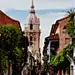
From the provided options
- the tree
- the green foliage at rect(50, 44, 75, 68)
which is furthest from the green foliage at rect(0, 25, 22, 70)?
the green foliage at rect(50, 44, 75, 68)

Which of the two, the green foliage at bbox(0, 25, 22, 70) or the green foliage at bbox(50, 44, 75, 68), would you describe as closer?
the green foliage at bbox(0, 25, 22, 70)

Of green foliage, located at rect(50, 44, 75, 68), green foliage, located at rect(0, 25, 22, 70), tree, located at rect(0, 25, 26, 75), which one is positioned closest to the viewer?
tree, located at rect(0, 25, 26, 75)

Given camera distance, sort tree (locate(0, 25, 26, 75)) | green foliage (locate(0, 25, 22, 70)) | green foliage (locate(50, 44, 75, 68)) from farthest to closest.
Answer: green foliage (locate(50, 44, 75, 68)) < green foliage (locate(0, 25, 22, 70)) < tree (locate(0, 25, 26, 75))

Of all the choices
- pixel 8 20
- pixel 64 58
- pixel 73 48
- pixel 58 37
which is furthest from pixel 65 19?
pixel 73 48

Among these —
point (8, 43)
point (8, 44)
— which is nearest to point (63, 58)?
Answer: point (8, 44)

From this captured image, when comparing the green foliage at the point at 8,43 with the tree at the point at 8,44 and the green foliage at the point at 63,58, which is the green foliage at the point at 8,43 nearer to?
the tree at the point at 8,44

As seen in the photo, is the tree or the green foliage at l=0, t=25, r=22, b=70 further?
the green foliage at l=0, t=25, r=22, b=70

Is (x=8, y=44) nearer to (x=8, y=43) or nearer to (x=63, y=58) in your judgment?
(x=8, y=43)

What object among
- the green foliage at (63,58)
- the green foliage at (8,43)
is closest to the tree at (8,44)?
the green foliage at (8,43)

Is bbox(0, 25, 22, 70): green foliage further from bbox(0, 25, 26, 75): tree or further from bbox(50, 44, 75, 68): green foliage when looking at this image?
bbox(50, 44, 75, 68): green foliage

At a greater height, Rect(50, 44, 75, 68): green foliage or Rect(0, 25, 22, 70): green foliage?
Rect(0, 25, 22, 70): green foliage

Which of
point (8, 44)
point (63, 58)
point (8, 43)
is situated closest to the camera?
point (8, 43)

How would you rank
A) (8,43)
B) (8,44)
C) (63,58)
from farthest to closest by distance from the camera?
(63,58) → (8,44) → (8,43)

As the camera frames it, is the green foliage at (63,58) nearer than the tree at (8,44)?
No
